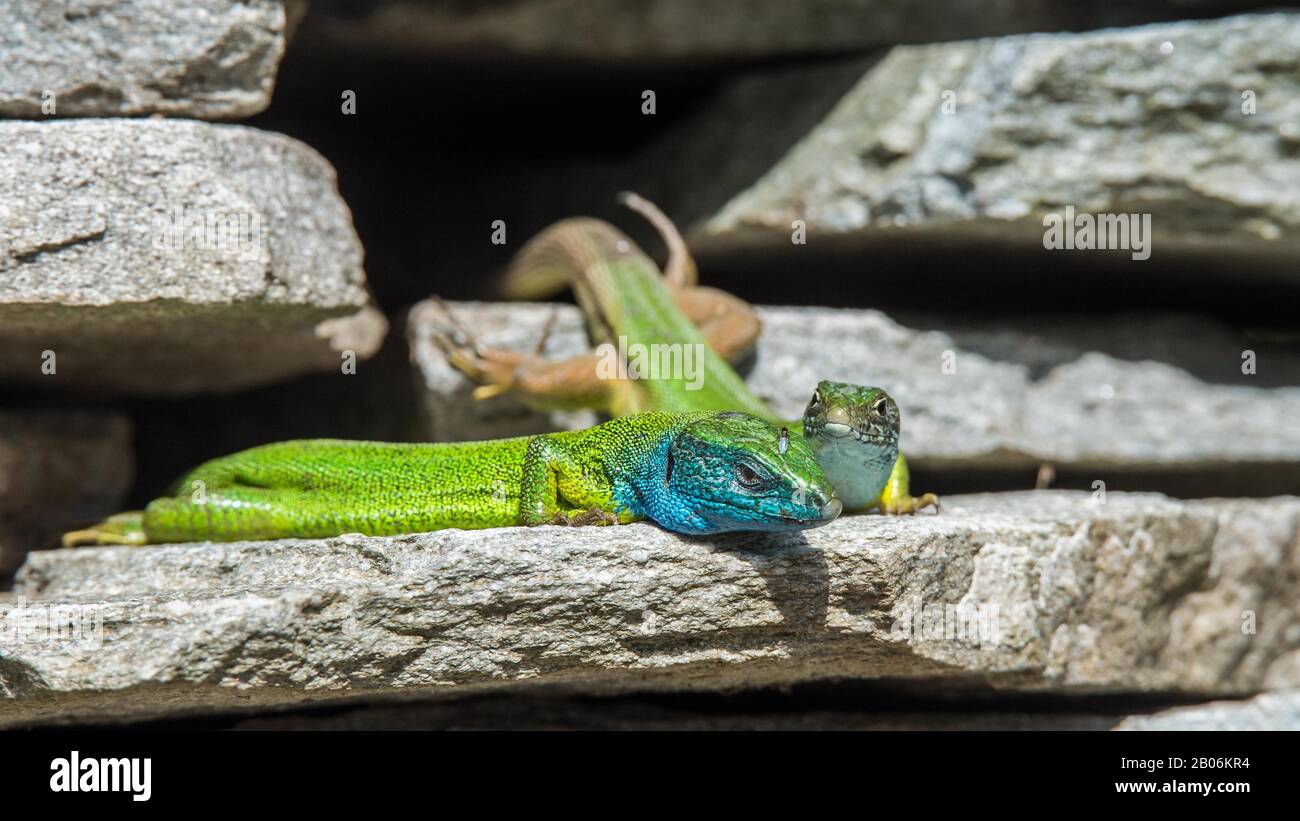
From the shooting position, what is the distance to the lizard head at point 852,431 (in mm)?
4770

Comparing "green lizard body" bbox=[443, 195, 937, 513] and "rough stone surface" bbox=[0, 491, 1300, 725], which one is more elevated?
"green lizard body" bbox=[443, 195, 937, 513]

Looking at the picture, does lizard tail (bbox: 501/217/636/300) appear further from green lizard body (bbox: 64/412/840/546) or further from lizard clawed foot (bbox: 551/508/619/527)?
lizard clawed foot (bbox: 551/508/619/527)

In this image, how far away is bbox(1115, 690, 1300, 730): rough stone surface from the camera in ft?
19.3

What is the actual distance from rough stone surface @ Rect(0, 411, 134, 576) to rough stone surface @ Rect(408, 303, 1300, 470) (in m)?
1.49

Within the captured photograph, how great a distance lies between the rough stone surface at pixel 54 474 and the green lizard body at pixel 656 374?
65.2 inches

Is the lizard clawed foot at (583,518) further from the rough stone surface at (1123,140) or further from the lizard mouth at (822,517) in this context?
the rough stone surface at (1123,140)

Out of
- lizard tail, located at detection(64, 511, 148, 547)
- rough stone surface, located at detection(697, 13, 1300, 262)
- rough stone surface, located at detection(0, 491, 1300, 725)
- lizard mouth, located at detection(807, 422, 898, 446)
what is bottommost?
rough stone surface, located at detection(0, 491, 1300, 725)

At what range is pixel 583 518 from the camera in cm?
459

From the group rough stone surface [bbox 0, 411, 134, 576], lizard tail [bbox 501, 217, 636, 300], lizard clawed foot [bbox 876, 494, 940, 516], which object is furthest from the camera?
lizard tail [bbox 501, 217, 636, 300]

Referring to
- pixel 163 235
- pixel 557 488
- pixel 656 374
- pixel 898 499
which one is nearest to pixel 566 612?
pixel 557 488

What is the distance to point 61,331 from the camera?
5.11 meters

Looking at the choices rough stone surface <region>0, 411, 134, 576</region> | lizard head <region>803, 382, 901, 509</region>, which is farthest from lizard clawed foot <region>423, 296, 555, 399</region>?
lizard head <region>803, 382, 901, 509</region>

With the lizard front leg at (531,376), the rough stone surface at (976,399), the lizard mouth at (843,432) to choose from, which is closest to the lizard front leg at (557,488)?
the lizard mouth at (843,432)

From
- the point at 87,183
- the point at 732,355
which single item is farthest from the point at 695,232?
the point at 87,183
